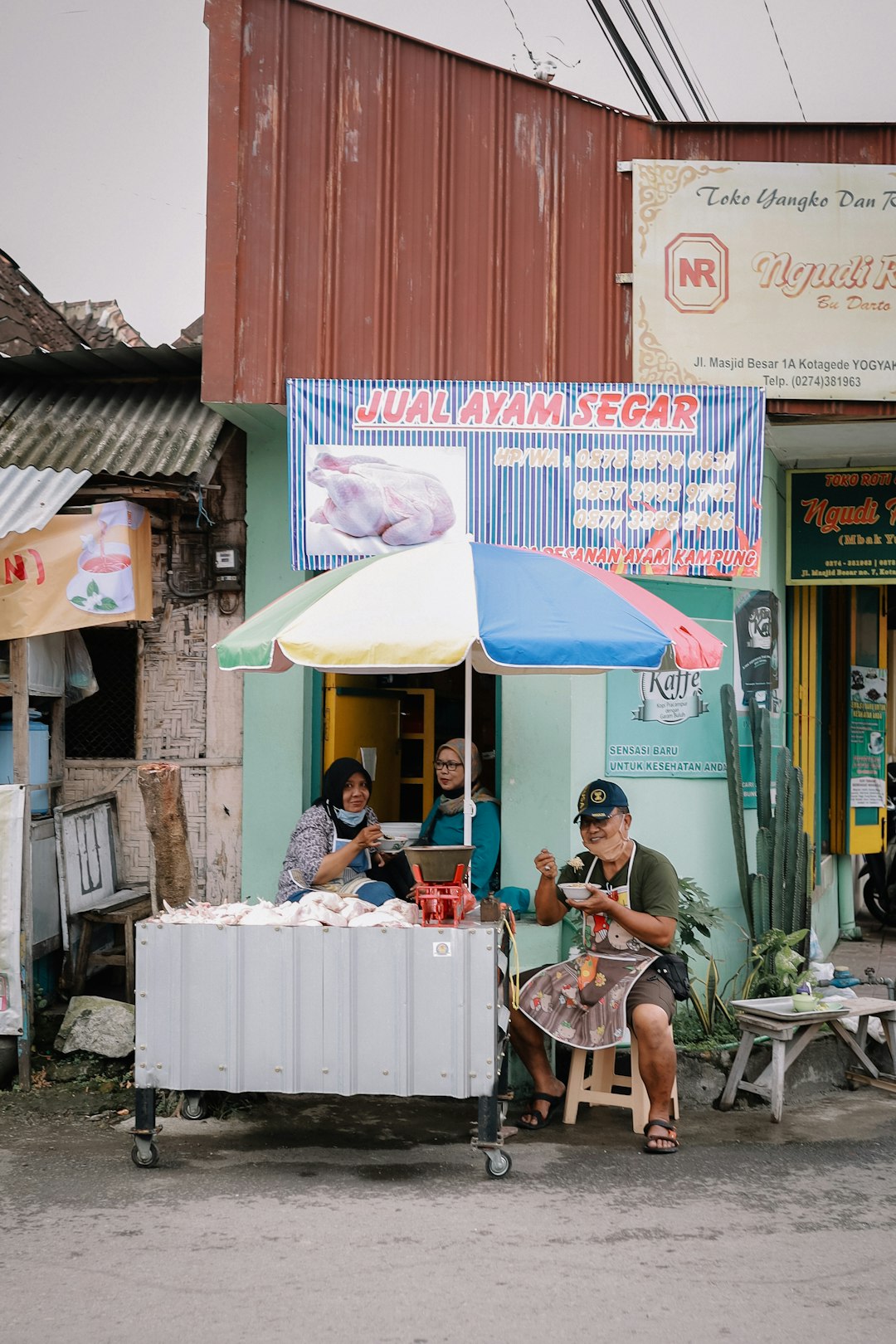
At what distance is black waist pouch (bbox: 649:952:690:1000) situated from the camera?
5.48 meters

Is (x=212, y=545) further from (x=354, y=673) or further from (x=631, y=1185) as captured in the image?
(x=631, y=1185)

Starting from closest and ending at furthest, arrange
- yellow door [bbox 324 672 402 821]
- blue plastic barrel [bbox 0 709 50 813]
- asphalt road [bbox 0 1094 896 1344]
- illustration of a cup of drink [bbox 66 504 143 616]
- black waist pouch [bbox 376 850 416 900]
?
asphalt road [bbox 0 1094 896 1344], illustration of a cup of drink [bbox 66 504 143 616], black waist pouch [bbox 376 850 416 900], blue plastic barrel [bbox 0 709 50 813], yellow door [bbox 324 672 402 821]

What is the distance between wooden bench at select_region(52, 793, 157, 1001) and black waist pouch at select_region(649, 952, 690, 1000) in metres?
2.77

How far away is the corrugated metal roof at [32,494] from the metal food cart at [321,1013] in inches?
88.0

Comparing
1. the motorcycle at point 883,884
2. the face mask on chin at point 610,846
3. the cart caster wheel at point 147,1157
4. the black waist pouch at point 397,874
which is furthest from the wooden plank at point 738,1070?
the motorcycle at point 883,884

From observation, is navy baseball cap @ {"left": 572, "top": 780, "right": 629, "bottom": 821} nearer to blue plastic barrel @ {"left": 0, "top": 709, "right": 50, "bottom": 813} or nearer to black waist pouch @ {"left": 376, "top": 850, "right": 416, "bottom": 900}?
black waist pouch @ {"left": 376, "top": 850, "right": 416, "bottom": 900}

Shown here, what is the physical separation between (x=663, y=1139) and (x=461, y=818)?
74.3 inches

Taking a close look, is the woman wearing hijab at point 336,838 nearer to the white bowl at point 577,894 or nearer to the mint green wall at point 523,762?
the mint green wall at point 523,762

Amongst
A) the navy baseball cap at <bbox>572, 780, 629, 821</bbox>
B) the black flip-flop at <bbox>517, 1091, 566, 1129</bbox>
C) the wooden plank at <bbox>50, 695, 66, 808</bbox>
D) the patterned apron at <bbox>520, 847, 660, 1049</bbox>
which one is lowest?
the black flip-flop at <bbox>517, 1091, 566, 1129</bbox>

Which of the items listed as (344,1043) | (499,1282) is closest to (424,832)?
(344,1043)

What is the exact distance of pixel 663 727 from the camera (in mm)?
6992

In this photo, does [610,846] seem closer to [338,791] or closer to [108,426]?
[338,791]

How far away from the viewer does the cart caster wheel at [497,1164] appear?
16.1 feet

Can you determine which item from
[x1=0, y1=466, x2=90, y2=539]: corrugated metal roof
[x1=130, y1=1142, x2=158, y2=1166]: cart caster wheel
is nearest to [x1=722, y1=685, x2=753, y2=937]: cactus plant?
[x1=130, y1=1142, x2=158, y2=1166]: cart caster wheel
